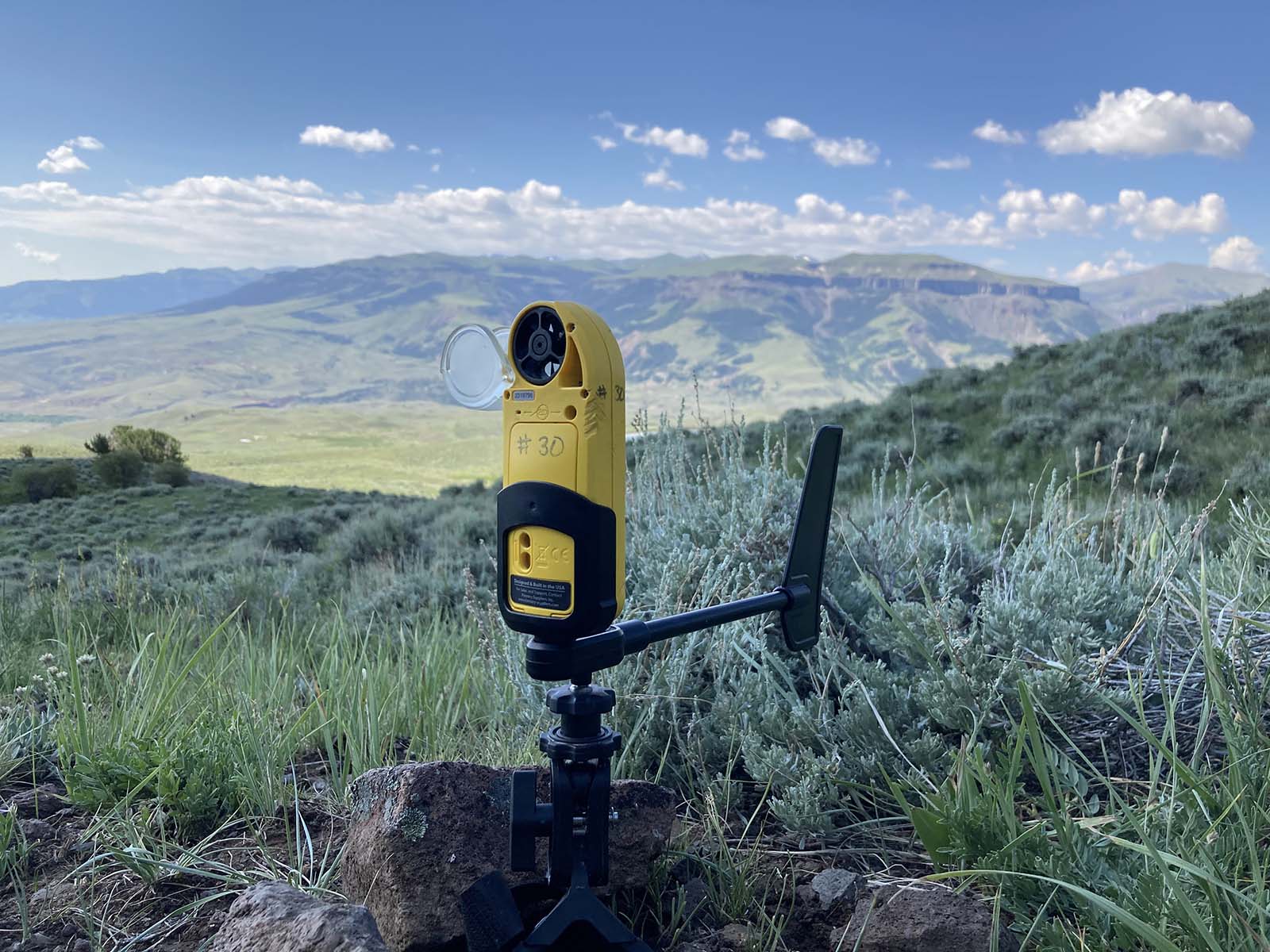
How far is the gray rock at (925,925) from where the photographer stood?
1703 millimetres

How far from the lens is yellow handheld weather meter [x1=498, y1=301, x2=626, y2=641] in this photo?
148 cm

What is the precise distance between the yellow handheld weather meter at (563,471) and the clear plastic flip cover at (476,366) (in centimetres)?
4

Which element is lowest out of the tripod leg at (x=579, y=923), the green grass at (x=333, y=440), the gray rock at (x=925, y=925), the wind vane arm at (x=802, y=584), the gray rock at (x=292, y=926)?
the green grass at (x=333, y=440)

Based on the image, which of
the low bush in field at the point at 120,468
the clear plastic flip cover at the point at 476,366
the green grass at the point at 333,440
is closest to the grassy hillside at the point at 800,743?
the clear plastic flip cover at the point at 476,366

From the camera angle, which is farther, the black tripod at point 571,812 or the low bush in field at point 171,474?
the low bush in field at point 171,474

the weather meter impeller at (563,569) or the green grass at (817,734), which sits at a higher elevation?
the weather meter impeller at (563,569)

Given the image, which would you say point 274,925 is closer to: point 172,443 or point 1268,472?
point 1268,472

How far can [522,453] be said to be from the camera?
1555mm

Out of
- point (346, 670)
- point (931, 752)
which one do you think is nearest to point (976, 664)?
point (931, 752)

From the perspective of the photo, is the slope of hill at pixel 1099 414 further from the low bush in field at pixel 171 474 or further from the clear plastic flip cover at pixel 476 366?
the low bush in field at pixel 171 474

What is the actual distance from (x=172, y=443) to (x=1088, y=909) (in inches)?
741

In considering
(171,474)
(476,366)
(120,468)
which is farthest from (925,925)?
(171,474)

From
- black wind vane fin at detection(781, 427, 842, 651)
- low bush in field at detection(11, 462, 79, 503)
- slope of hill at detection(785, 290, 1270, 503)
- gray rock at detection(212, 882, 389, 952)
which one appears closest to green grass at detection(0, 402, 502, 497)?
slope of hill at detection(785, 290, 1270, 503)

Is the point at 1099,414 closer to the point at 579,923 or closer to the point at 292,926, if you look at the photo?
the point at 579,923
